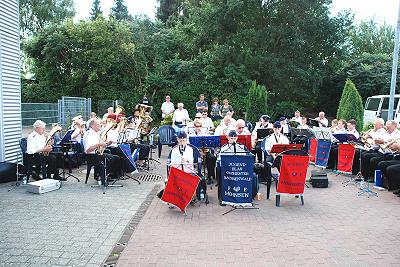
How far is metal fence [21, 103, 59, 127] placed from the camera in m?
13.2

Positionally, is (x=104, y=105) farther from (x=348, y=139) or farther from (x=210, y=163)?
(x=348, y=139)

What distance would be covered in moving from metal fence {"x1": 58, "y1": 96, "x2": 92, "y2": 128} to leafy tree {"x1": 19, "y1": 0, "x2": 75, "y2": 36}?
22008 millimetres

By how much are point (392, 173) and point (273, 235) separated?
182 inches

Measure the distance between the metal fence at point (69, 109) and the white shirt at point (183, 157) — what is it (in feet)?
28.9

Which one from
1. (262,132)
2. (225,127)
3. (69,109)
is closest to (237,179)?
(225,127)

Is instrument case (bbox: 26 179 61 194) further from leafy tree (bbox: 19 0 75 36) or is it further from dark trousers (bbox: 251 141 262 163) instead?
leafy tree (bbox: 19 0 75 36)

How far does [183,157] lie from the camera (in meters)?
8.36

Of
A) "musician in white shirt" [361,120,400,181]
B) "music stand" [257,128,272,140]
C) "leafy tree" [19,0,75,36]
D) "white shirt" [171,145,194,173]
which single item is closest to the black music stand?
"white shirt" [171,145,194,173]

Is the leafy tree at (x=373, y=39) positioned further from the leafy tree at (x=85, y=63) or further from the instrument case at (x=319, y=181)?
the instrument case at (x=319, y=181)

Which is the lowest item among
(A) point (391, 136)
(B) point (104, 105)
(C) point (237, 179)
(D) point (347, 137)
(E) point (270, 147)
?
(C) point (237, 179)

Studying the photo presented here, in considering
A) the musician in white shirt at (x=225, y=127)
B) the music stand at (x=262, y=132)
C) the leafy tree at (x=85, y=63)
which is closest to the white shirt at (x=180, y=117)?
the musician in white shirt at (x=225, y=127)

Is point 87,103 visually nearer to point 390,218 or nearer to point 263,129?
point 263,129

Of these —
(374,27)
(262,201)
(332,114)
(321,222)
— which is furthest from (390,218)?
(374,27)

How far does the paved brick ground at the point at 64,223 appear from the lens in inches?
208
